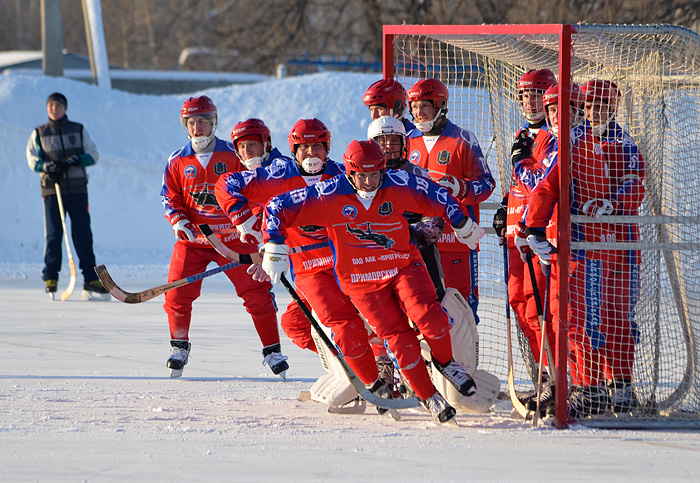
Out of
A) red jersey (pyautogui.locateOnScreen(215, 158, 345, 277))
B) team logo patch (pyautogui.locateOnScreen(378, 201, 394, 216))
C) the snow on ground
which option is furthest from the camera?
red jersey (pyautogui.locateOnScreen(215, 158, 345, 277))

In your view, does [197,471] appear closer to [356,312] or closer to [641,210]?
[356,312]

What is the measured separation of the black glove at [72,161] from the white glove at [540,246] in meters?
5.20

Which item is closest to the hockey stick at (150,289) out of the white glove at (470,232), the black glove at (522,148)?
the white glove at (470,232)

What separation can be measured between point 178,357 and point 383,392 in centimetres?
145

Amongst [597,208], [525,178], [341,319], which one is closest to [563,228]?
[597,208]

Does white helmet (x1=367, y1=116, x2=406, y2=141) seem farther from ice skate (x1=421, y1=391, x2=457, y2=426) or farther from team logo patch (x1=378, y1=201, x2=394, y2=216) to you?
ice skate (x1=421, y1=391, x2=457, y2=426)

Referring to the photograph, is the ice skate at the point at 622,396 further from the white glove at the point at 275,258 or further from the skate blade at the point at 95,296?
the skate blade at the point at 95,296

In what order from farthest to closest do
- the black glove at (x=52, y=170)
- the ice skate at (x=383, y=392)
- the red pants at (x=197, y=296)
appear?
the black glove at (x=52, y=170)
the red pants at (x=197, y=296)
the ice skate at (x=383, y=392)

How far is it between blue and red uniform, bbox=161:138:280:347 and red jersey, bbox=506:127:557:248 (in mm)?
1469

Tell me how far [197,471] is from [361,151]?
1508 millimetres

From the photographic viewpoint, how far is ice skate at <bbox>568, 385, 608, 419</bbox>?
167 inches

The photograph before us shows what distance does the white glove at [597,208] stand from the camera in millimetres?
4181

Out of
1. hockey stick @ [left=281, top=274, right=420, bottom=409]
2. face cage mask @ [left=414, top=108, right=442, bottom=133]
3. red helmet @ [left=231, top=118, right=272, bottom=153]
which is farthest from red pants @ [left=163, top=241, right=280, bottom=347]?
face cage mask @ [left=414, top=108, right=442, bottom=133]

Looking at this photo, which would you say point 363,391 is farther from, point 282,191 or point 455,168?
point 455,168
